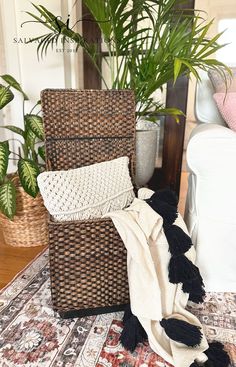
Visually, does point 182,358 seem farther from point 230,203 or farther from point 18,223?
point 18,223

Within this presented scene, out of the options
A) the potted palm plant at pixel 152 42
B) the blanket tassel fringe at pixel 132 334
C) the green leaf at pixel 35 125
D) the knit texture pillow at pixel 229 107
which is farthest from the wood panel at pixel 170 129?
the blanket tassel fringe at pixel 132 334

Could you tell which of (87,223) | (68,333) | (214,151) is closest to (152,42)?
(214,151)

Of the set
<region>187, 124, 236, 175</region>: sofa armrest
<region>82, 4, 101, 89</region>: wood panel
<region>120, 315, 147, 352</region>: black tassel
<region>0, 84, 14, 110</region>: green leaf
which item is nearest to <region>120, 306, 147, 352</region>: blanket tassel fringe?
<region>120, 315, 147, 352</region>: black tassel

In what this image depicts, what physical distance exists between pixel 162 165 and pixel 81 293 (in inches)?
55.7

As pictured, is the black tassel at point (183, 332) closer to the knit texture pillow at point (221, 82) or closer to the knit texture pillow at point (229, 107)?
the knit texture pillow at point (229, 107)

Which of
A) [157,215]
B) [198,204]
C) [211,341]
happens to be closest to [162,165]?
[198,204]

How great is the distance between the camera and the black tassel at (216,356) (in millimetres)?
877

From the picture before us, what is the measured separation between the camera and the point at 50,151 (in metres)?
1.22

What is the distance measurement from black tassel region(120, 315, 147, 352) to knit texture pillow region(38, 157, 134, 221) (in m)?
0.39

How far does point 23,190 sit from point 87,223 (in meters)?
0.66

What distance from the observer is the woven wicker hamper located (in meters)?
0.98

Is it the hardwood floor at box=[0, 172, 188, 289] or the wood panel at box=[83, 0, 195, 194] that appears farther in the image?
the wood panel at box=[83, 0, 195, 194]

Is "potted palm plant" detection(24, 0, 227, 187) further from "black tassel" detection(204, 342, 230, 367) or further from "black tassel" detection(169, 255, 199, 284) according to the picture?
"black tassel" detection(204, 342, 230, 367)

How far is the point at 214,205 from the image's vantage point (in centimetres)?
114
